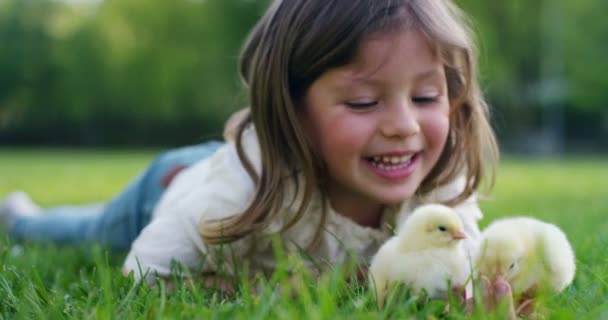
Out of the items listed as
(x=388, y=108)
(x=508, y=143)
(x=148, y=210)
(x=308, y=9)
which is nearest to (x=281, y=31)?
(x=308, y=9)

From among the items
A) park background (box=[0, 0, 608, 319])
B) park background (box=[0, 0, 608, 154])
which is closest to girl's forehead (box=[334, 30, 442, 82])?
park background (box=[0, 0, 608, 319])

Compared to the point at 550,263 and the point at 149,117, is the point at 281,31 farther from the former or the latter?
the point at 149,117

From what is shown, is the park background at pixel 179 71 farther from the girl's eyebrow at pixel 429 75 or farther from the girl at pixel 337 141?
the girl's eyebrow at pixel 429 75

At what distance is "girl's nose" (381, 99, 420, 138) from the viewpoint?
198cm

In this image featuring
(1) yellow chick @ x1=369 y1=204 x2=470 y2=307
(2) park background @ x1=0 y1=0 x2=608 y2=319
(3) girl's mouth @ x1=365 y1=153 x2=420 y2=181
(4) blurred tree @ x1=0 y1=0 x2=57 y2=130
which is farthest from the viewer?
(4) blurred tree @ x1=0 y1=0 x2=57 y2=130

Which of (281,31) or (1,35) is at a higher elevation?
(281,31)

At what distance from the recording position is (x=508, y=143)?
77.9 ft

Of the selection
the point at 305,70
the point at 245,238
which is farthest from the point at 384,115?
the point at 245,238

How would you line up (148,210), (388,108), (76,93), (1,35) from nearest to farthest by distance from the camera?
(388,108) < (148,210) < (76,93) < (1,35)

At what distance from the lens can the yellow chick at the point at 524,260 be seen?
60.3 inches

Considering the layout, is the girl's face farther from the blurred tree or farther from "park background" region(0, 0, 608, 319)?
the blurred tree

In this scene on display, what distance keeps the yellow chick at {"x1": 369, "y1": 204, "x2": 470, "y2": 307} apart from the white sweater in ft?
1.73

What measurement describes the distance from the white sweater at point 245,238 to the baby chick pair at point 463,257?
507 millimetres

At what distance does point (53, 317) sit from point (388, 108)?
1.01 m
